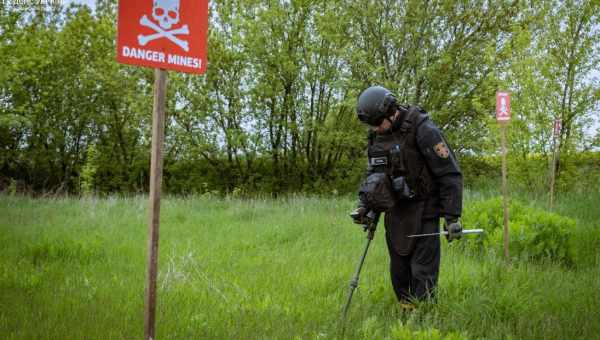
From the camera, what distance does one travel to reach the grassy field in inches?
157

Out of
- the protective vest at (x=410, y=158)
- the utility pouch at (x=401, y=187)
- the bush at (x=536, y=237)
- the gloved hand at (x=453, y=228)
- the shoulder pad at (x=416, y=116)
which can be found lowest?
the bush at (x=536, y=237)

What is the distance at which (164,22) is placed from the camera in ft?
10.6

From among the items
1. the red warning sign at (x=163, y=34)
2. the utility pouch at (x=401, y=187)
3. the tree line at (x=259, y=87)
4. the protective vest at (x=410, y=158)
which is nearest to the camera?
the red warning sign at (x=163, y=34)

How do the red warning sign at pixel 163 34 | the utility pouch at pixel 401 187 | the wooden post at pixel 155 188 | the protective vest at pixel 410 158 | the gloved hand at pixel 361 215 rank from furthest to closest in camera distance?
the gloved hand at pixel 361 215, the protective vest at pixel 410 158, the utility pouch at pixel 401 187, the wooden post at pixel 155 188, the red warning sign at pixel 163 34

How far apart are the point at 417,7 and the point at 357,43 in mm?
2381

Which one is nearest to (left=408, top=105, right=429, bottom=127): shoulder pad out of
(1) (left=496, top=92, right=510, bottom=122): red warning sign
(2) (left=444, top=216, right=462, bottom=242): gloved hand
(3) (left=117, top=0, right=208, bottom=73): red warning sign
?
(2) (left=444, top=216, right=462, bottom=242): gloved hand

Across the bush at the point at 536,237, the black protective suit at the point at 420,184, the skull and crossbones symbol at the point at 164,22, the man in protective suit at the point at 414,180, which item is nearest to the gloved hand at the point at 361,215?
the man in protective suit at the point at 414,180

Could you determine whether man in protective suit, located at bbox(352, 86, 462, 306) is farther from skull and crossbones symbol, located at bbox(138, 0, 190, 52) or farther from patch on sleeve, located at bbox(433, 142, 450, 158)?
skull and crossbones symbol, located at bbox(138, 0, 190, 52)

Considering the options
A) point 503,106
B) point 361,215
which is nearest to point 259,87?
point 503,106

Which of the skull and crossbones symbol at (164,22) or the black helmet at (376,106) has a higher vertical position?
the skull and crossbones symbol at (164,22)

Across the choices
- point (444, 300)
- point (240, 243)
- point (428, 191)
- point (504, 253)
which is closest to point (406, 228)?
point (428, 191)

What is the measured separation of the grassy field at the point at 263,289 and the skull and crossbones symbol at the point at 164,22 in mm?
2176

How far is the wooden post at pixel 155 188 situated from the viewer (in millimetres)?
3200

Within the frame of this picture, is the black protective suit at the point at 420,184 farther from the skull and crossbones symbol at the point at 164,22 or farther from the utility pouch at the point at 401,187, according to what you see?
the skull and crossbones symbol at the point at 164,22
